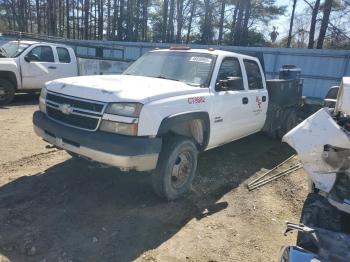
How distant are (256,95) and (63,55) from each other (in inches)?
289

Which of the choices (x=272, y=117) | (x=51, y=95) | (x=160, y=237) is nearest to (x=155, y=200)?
(x=160, y=237)

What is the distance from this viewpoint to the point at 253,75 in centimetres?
600

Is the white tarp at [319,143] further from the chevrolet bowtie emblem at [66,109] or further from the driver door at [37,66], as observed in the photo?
the driver door at [37,66]

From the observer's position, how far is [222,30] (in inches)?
1394

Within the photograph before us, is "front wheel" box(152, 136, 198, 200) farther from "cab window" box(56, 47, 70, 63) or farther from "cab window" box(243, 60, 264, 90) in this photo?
"cab window" box(56, 47, 70, 63)

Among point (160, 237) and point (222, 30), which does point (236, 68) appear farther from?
point (222, 30)

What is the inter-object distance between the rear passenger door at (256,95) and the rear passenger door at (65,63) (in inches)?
271

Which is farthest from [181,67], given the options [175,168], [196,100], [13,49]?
[13,49]

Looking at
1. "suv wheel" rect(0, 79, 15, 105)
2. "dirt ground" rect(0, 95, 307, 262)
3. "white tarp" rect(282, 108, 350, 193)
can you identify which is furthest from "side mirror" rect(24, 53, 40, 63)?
"white tarp" rect(282, 108, 350, 193)

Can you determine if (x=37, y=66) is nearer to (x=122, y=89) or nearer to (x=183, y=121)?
(x=122, y=89)

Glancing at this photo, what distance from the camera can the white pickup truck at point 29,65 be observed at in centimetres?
973

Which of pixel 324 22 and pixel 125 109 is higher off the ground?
pixel 324 22

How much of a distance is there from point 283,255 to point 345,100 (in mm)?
1602

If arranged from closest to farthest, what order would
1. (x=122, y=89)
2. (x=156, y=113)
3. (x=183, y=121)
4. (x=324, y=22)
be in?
(x=156, y=113) → (x=122, y=89) → (x=183, y=121) → (x=324, y=22)
